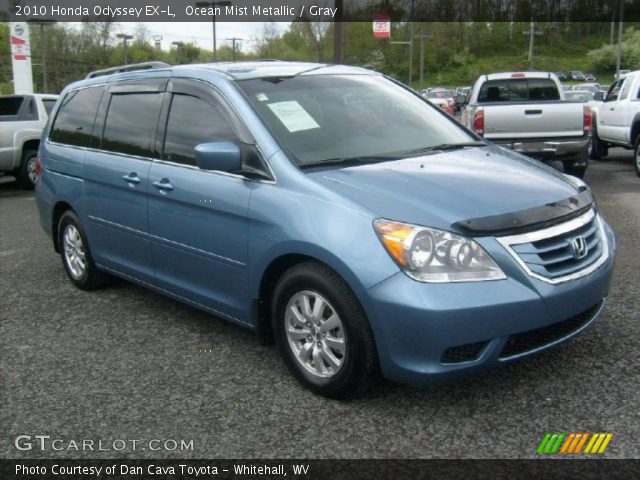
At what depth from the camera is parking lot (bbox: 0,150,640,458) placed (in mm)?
3123

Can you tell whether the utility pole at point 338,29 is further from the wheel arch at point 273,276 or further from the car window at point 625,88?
the wheel arch at point 273,276

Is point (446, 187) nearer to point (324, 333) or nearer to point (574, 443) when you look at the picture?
point (324, 333)

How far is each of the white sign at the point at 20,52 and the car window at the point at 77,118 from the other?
16317mm

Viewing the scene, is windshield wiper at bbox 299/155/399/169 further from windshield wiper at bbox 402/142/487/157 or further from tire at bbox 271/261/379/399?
tire at bbox 271/261/379/399

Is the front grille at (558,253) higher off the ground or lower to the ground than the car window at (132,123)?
lower

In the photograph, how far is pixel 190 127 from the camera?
4.33m

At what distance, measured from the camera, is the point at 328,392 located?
3486mm

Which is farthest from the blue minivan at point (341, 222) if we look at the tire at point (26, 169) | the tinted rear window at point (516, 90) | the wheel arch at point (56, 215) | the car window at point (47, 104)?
the car window at point (47, 104)

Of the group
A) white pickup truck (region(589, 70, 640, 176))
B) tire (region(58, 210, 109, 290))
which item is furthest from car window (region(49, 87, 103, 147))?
white pickup truck (region(589, 70, 640, 176))

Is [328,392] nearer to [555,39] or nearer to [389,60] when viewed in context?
[389,60]

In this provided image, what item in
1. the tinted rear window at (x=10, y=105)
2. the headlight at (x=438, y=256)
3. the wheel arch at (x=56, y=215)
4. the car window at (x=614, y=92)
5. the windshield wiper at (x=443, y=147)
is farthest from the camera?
the car window at (x=614, y=92)

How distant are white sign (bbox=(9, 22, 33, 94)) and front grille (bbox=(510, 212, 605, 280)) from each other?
2031 cm

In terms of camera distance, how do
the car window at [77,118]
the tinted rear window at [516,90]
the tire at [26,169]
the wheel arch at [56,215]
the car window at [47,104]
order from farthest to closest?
the car window at [47,104], the tire at [26,169], the tinted rear window at [516,90], the wheel arch at [56,215], the car window at [77,118]

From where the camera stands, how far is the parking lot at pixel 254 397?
3.12 meters
